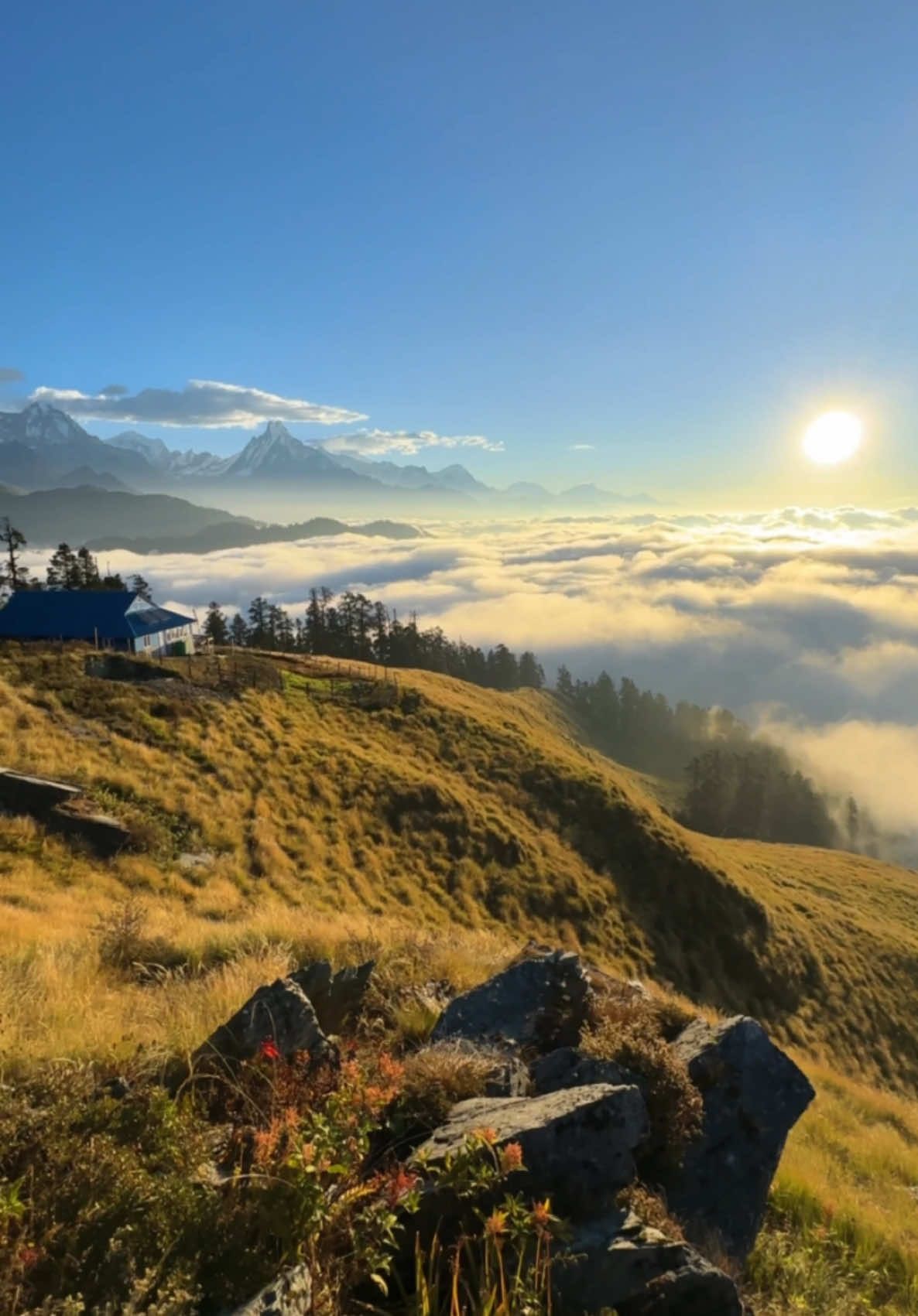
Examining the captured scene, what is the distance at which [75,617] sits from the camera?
173ft

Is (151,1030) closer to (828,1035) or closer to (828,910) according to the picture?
(828,1035)

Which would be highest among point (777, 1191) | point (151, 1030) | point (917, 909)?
point (151, 1030)

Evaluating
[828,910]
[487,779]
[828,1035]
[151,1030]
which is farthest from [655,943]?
[151,1030]

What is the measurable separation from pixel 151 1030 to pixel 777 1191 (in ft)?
18.8

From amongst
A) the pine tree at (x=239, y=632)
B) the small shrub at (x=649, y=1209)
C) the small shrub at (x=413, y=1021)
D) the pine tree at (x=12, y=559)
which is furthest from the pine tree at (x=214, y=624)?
the small shrub at (x=649, y=1209)

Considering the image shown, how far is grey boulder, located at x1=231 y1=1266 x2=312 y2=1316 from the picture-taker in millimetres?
2838

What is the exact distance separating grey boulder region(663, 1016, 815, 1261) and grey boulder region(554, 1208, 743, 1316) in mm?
1142

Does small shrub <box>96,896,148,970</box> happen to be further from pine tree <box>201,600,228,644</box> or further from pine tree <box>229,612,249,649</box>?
pine tree <box>229,612,249,649</box>

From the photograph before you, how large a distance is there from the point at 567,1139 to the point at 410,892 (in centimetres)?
2248

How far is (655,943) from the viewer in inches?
1260

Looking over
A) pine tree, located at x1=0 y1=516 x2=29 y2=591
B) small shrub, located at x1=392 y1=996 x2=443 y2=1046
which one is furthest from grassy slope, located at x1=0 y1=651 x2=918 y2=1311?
pine tree, located at x1=0 y1=516 x2=29 y2=591

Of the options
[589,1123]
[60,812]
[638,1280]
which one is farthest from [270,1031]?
[60,812]

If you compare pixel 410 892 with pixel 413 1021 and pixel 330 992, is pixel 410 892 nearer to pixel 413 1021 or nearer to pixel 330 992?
pixel 413 1021

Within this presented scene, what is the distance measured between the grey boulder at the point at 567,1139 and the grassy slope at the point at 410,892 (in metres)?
2.22
